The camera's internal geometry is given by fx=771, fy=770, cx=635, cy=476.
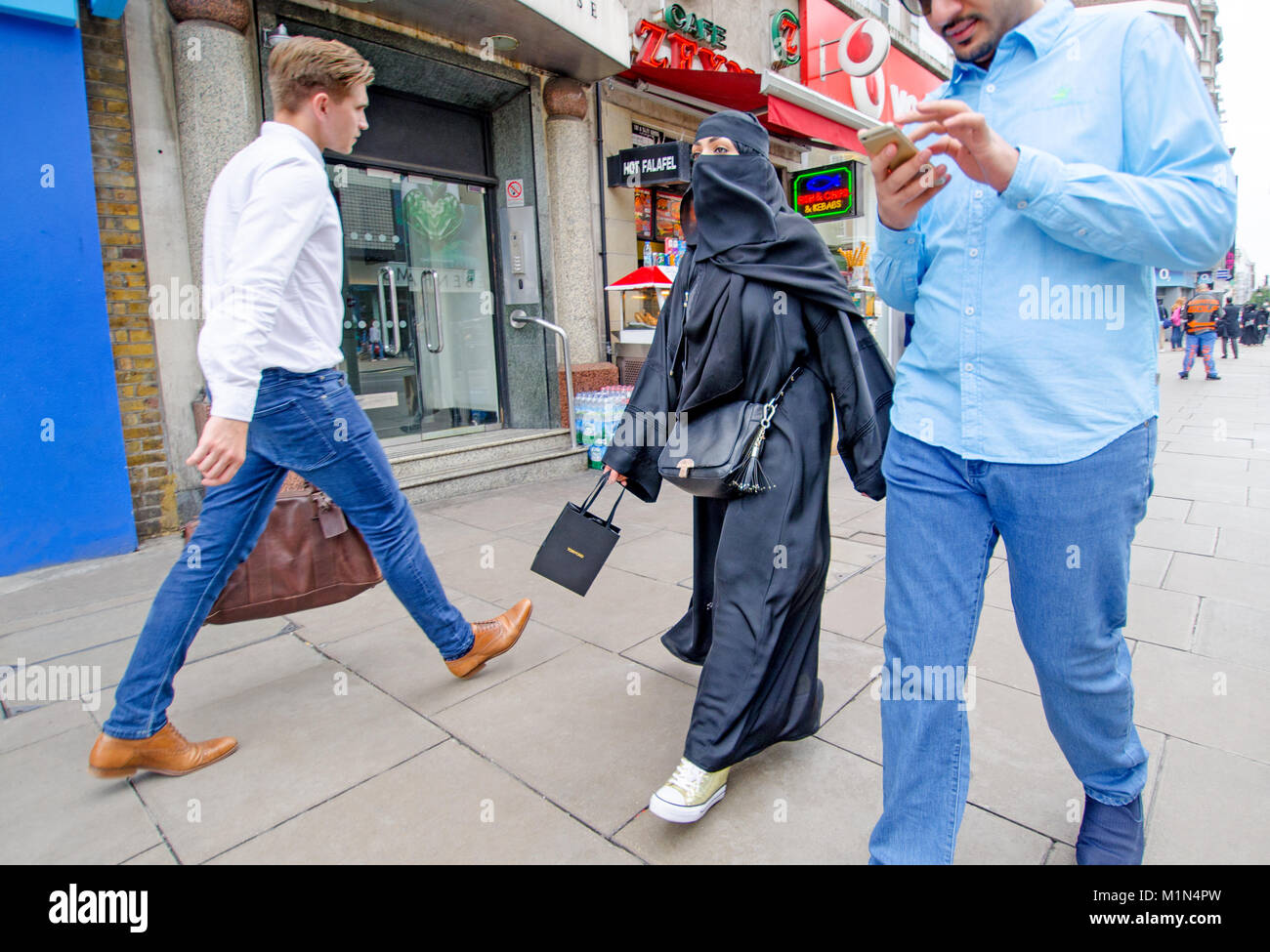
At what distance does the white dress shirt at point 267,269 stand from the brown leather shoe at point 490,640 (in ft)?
3.85

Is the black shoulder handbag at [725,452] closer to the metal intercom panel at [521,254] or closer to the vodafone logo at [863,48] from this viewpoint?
the metal intercom panel at [521,254]

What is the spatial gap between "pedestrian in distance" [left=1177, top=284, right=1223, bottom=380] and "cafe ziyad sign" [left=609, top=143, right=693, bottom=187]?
1204 centimetres

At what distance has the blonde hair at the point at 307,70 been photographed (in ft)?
7.59

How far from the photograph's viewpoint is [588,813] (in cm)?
216

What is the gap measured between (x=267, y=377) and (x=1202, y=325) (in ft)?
57.9

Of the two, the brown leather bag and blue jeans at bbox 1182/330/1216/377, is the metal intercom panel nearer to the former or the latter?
the brown leather bag

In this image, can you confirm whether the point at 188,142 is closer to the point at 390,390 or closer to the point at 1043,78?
the point at 390,390

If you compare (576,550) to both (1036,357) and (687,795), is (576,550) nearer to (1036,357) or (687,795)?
(687,795)

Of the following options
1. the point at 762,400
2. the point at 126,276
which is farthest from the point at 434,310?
the point at 762,400

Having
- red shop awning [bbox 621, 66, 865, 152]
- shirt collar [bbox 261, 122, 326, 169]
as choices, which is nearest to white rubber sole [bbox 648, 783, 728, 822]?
shirt collar [bbox 261, 122, 326, 169]

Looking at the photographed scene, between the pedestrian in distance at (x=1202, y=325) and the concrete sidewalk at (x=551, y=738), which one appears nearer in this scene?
the concrete sidewalk at (x=551, y=738)

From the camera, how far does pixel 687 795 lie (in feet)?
6.70

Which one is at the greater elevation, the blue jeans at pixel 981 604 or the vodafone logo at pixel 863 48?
the vodafone logo at pixel 863 48

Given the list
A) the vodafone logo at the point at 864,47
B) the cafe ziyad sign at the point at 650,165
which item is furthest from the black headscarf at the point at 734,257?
the vodafone logo at the point at 864,47
